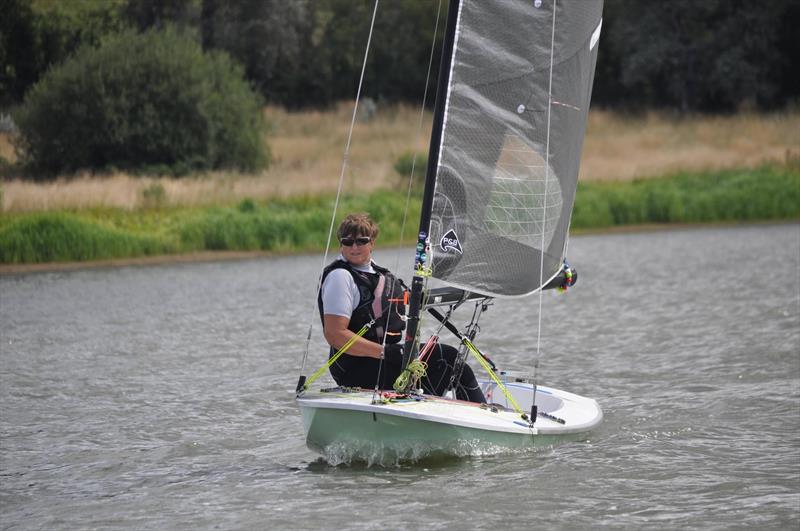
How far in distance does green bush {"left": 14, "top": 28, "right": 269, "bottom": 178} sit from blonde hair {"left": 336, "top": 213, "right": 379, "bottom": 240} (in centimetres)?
2287

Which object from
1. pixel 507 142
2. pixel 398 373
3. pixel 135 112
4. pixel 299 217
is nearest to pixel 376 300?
pixel 398 373

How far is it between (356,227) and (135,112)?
24229mm

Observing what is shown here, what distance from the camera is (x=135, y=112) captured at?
3111 cm

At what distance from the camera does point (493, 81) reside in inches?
331

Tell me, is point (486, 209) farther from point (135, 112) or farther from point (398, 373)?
point (135, 112)

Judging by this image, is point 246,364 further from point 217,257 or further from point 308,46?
point 308,46

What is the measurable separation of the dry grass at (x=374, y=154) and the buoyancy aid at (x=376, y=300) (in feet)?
49.6

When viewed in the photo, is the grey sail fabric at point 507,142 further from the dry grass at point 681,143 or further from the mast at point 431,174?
the dry grass at point 681,143

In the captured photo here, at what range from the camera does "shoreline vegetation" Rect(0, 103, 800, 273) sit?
2338cm

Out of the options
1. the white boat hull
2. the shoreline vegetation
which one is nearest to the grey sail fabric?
the white boat hull

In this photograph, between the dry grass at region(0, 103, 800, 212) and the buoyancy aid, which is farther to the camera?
the dry grass at region(0, 103, 800, 212)

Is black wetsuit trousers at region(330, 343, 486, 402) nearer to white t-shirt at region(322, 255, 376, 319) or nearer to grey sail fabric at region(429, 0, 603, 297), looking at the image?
white t-shirt at region(322, 255, 376, 319)

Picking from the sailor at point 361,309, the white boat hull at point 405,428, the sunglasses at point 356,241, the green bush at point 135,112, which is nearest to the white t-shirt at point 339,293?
the sailor at point 361,309

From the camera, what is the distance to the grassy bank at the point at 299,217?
22891 millimetres
